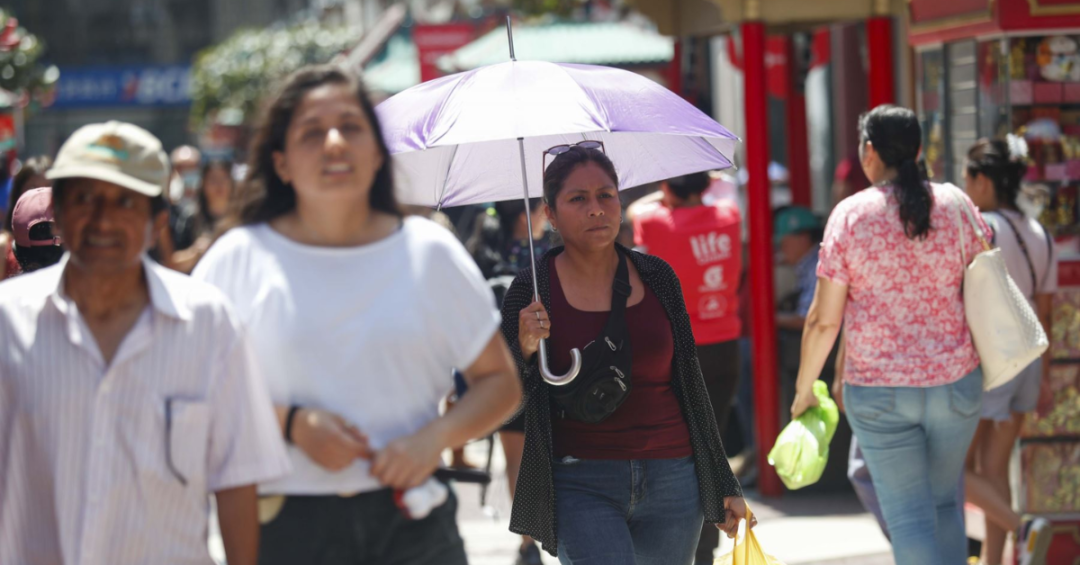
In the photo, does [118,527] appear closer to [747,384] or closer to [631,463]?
[631,463]

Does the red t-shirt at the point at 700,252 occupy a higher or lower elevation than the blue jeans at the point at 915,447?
higher

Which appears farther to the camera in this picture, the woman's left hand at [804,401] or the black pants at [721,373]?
the black pants at [721,373]

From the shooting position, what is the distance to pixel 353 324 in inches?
101

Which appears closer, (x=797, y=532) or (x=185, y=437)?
(x=185, y=437)

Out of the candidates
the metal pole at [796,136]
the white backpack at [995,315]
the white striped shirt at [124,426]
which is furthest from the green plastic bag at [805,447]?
the metal pole at [796,136]

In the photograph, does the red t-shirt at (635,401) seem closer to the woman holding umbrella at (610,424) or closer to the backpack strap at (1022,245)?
the woman holding umbrella at (610,424)

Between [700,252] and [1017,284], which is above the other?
[700,252]

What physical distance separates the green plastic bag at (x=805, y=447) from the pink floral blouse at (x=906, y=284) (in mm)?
252

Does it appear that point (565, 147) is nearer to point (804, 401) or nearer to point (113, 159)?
point (804, 401)

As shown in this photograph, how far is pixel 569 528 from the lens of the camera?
3.73 meters

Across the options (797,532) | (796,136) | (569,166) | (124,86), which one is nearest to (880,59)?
(797,532)

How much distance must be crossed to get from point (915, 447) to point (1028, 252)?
1476 millimetres

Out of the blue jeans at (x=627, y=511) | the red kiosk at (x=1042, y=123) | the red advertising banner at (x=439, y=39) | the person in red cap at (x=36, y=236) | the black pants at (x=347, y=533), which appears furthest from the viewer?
the red advertising banner at (x=439, y=39)

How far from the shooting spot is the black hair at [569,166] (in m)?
3.98
